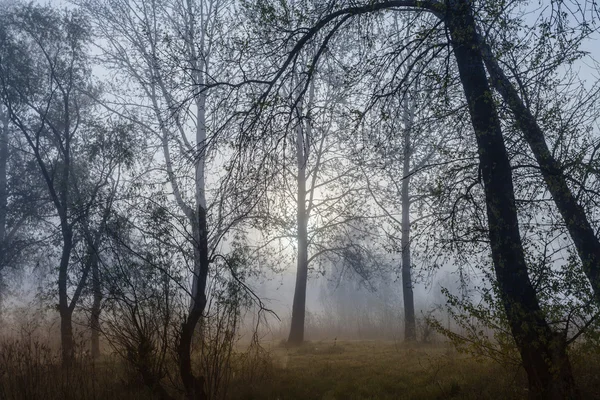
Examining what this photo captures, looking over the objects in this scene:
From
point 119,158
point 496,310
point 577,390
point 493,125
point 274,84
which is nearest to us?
point 577,390

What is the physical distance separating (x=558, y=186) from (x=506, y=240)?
90 centimetres

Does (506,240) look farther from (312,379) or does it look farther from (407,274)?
(407,274)

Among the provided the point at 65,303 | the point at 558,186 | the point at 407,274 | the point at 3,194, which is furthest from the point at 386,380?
the point at 3,194

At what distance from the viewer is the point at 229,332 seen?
6.21m

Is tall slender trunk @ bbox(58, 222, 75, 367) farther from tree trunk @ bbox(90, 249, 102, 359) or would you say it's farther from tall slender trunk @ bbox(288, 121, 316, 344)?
tall slender trunk @ bbox(288, 121, 316, 344)

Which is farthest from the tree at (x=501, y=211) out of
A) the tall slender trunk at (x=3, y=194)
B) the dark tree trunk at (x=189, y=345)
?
the tall slender trunk at (x=3, y=194)

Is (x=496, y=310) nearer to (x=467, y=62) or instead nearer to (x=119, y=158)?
(x=467, y=62)

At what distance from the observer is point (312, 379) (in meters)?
8.54

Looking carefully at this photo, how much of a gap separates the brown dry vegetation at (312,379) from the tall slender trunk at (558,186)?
1.26m

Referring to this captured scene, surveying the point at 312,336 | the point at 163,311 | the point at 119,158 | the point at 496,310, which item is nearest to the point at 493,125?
the point at 496,310

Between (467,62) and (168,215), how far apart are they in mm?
5170

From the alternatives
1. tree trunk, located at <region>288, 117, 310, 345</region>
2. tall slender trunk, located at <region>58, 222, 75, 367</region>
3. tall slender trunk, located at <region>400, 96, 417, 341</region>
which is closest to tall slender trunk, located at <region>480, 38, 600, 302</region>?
tall slender trunk, located at <region>400, 96, 417, 341</region>

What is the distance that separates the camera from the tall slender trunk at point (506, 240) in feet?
16.8

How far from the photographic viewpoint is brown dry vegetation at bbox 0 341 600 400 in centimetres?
641
